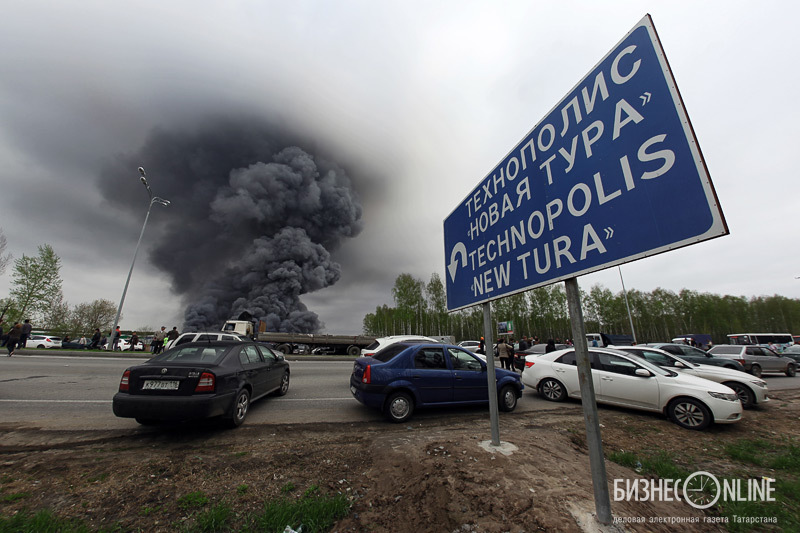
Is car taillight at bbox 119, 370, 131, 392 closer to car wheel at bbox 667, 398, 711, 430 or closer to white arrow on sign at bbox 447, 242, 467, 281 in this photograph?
white arrow on sign at bbox 447, 242, 467, 281

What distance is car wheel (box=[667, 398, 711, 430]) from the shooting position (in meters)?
5.55

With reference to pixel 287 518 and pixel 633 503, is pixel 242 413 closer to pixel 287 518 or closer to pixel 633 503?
pixel 287 518

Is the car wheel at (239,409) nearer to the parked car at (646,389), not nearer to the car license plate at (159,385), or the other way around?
the car license plate at (159,385)

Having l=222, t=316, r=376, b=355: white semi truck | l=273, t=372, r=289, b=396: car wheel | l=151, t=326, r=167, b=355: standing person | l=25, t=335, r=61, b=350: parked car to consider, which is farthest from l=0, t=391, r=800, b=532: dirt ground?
l=25, t=335, r=61, b=350: parked car

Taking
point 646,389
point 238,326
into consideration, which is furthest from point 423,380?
point 238,326

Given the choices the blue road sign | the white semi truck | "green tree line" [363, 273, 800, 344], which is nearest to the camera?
the blue road sign

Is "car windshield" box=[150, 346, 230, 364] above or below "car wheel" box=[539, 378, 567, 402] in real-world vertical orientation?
above

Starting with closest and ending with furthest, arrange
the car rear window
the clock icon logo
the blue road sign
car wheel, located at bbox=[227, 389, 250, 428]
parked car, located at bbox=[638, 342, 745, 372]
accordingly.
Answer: the blue road sign, the clock icon logo, car wheel, located at bbox=[227, 389, 250, 428], parked car, located at bbox=[638, 342, 745, 372], the car rear window

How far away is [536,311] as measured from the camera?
49531 mm

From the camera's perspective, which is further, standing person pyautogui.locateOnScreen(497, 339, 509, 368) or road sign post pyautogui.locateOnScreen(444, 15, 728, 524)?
standing person pyautogui.locateOnScreen(497, 339, 509, 368)

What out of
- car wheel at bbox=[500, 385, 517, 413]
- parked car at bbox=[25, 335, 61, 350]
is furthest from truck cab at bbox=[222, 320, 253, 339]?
parked car at bbox=[25, 335, 61, 350]

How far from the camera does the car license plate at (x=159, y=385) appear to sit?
4.30 m

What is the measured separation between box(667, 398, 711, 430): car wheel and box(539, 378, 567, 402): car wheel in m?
2.07

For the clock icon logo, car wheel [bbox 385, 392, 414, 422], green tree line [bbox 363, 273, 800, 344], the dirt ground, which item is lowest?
the clock icon logo
